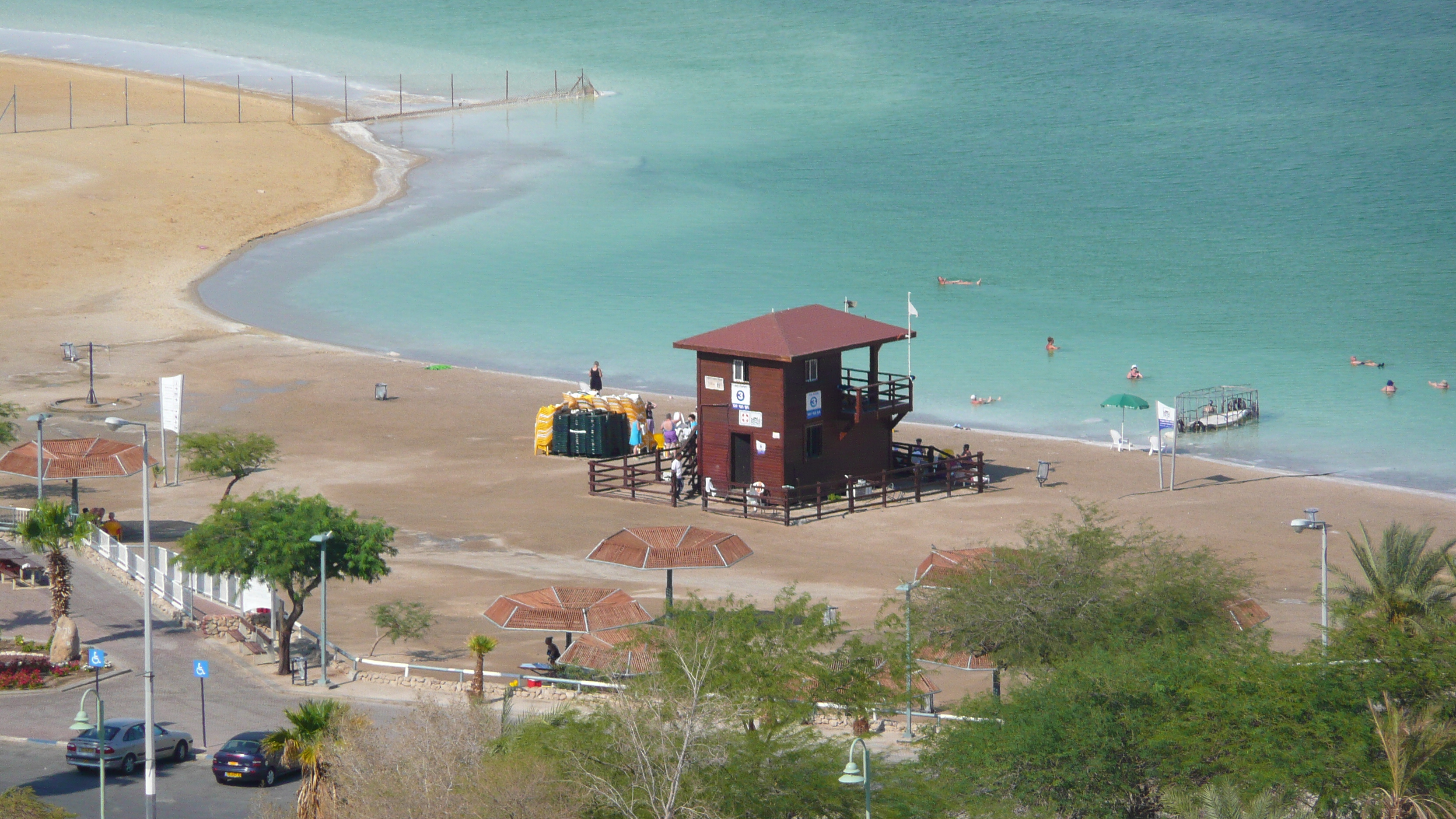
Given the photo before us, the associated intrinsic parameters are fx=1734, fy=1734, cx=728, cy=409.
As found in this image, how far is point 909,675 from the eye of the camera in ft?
81.4

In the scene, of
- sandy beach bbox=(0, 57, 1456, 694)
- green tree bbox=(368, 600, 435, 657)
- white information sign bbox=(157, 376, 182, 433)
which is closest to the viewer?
green tree bbox=(368, 600, 435, 657)

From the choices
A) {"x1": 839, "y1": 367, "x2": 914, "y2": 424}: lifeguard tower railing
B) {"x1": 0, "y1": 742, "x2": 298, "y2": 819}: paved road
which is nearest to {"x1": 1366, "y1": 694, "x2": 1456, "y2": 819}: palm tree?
{"x1": 0, "y1": 742, "x2": 298, "y2": 819}: paved road

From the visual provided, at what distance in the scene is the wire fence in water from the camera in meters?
98.5

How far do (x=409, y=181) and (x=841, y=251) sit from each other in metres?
24.9

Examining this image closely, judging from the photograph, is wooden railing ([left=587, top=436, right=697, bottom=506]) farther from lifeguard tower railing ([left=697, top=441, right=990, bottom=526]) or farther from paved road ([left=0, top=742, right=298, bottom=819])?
paved road ([left=0, top=742, right=298, bottom=819])

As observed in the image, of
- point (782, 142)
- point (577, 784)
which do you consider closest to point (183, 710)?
point (577, 784)

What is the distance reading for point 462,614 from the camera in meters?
32.7

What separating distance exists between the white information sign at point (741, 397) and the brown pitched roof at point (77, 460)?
13305 millimetres

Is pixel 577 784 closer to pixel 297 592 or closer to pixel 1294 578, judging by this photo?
pixel 297 592

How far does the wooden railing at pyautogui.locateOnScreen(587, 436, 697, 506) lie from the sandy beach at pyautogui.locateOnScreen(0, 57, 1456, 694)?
1.78ft

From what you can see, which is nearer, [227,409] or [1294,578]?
[1294,578]

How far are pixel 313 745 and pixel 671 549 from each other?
1259 cm

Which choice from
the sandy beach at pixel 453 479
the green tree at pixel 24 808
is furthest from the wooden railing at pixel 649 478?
the green tree at pixel 24 808

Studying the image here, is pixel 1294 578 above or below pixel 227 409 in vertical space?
below
